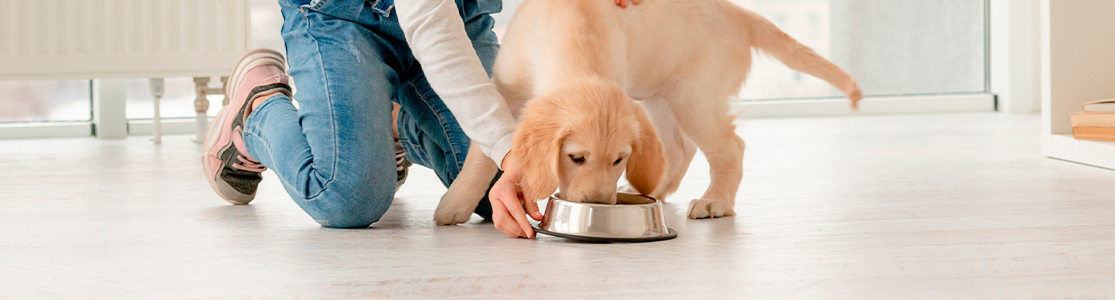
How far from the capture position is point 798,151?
3102mm

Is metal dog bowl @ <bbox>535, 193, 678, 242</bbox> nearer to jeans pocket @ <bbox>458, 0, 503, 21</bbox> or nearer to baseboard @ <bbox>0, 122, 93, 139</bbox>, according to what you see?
jeans pocket @ <bbox>458, 0, 503, 21</bbox>

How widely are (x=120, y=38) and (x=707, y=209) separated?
9.26 feet

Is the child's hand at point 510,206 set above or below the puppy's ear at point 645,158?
below

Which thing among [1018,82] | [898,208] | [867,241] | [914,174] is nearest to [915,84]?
[1018,82]

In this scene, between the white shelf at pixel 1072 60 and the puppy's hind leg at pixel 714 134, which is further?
the white shelf at pixel 1072 60

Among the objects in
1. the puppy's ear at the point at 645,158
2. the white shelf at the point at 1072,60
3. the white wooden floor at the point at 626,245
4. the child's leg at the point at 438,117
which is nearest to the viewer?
the white wooden floor at the point at 626,245

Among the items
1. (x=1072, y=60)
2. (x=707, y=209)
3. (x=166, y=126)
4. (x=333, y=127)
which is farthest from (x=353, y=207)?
(x=166, y=126)

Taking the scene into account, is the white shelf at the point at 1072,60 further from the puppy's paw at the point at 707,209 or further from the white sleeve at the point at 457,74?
the white sleeve at the point at 457,74

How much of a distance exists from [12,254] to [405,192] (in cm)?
96

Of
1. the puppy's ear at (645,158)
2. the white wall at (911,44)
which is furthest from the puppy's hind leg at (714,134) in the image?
the white wall at (911,44)

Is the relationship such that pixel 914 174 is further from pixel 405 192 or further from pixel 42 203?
pixel 42 203

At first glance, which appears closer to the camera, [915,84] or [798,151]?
[798,151]

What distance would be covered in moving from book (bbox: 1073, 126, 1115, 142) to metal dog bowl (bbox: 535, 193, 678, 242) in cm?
164

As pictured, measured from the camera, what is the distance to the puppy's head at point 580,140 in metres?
1.39
